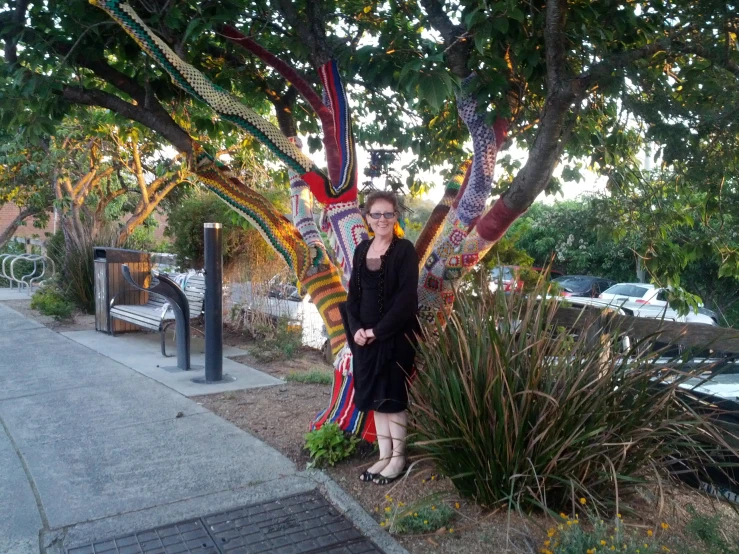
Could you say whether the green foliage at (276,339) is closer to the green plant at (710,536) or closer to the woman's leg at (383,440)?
the woman's leg at (383,440)

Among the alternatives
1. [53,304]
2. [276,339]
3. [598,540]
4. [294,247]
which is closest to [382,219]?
[294,247]

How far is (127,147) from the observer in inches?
499

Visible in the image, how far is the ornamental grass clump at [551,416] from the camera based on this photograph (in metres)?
3.60

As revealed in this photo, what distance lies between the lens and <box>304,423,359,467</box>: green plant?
4652mm

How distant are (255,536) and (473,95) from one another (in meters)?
3.09

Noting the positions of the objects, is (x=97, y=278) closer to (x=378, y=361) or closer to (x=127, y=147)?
(x=127, y=147)

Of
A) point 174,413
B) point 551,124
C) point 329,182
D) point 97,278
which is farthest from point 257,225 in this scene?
point 97,278

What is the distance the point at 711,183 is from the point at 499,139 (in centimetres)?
154

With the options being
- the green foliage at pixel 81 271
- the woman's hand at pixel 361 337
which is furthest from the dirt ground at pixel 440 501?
the green foliage at pixel 81 271

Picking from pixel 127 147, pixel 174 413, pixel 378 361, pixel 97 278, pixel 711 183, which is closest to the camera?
pixel 378 361

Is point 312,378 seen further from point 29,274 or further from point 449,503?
point 29,274

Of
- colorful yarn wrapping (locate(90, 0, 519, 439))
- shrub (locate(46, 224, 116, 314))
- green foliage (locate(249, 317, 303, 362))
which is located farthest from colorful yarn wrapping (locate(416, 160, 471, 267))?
shrub (locate(46, 224, 116, 314))

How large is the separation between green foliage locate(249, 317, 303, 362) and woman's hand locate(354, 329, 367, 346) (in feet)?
15.2

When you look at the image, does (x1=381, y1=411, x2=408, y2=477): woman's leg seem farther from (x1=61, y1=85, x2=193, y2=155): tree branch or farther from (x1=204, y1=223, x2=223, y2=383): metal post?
(x1=204, y1=223, x2=223, y2=383): metal post
